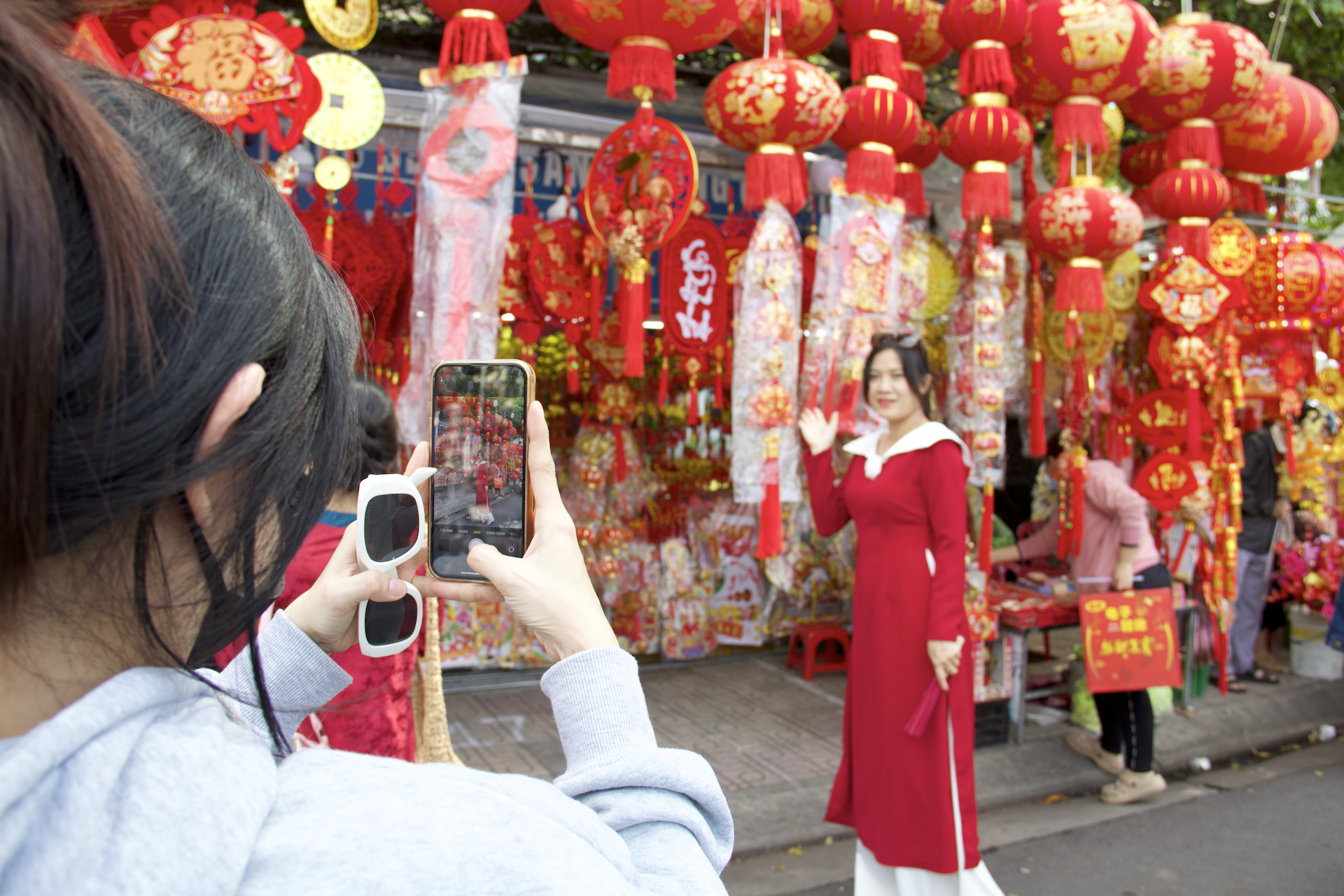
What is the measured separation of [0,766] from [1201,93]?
447 cm

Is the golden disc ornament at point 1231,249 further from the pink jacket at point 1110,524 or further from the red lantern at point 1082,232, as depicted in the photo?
the pink jacket at point 1110,524

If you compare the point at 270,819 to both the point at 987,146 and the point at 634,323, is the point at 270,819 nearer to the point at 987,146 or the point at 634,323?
the point at 634,323

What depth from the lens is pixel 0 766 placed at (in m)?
0.38

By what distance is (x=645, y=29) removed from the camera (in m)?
2.49

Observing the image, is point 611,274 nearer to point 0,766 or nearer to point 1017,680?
point 1017,680

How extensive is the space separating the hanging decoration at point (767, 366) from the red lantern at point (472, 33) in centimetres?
101

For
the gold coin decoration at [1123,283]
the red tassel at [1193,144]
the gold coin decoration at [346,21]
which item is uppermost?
the red tassel at [1193,144]

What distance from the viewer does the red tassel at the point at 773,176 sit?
2.84 meters

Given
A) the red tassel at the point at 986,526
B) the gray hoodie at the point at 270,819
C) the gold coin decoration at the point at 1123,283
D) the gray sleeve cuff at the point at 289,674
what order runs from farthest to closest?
the gold coin decoration at the point at 1123,283, the red tassel at the point at 986,526, the gray sleeve cuff at the point at 289,674, the gray hoodie at the point at 270,819

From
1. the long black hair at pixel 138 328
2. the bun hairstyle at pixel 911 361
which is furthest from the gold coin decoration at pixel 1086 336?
the long black hair at pixel 138 328

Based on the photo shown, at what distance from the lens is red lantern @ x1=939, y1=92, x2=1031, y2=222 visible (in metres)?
3.23

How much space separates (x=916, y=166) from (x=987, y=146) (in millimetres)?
466

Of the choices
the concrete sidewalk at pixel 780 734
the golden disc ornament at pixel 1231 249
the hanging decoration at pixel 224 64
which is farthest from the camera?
the golden disc ornament at pixel 1231 249

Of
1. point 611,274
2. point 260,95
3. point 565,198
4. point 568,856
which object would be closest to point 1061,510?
point 611,274
